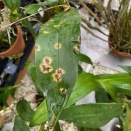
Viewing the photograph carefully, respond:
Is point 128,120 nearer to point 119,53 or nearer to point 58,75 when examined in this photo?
point 58,75

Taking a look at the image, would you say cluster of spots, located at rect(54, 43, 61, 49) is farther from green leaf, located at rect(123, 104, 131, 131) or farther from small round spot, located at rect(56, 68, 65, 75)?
green leaf, located at rect(123, 104, 131, 131)

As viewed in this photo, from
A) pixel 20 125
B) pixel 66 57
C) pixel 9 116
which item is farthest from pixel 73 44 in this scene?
pixel 9 116

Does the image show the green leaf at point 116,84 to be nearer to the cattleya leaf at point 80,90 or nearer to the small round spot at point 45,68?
the cattleya leaf at point 80,90

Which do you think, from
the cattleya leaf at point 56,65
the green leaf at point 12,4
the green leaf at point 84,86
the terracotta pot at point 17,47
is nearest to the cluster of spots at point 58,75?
the cattleya leaf at point 56,65

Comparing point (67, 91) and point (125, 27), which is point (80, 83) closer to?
point (67, 91)

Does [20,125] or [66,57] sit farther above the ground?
[66,57]
